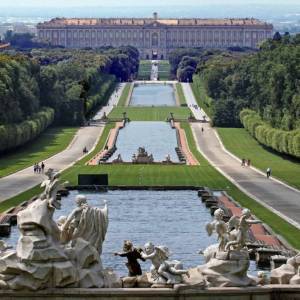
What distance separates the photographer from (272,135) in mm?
108375

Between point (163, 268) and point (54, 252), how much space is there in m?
2.07

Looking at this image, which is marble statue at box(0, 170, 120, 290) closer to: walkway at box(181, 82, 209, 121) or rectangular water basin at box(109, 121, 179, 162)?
rectangular water basin at box(109, 121, 179, 162)

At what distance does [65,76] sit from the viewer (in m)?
157

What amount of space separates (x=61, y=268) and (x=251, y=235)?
2326 cm

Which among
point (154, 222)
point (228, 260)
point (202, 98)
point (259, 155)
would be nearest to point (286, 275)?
point (228, 260)

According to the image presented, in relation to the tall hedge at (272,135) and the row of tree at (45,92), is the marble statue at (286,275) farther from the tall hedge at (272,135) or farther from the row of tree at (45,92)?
the row of tree at (45,92)

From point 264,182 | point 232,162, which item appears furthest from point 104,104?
point 264,182

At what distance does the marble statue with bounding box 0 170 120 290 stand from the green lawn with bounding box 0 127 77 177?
5689 centimetres

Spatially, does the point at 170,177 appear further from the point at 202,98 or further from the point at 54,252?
the point at 202,98

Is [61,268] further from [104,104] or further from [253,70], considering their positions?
[104,104]

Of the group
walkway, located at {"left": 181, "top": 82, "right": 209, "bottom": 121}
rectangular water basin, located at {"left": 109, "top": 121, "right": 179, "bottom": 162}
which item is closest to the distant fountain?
rectangular water basin, located at {"left": 109, "top": 121, "right": 179, "bottom": 162}

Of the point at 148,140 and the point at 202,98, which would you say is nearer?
the point at 148,140

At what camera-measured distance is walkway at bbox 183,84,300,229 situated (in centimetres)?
6462

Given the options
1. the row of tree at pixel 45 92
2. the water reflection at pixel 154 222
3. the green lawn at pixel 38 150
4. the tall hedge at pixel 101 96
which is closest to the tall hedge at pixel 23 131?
the row of tree at pixel 45 92
